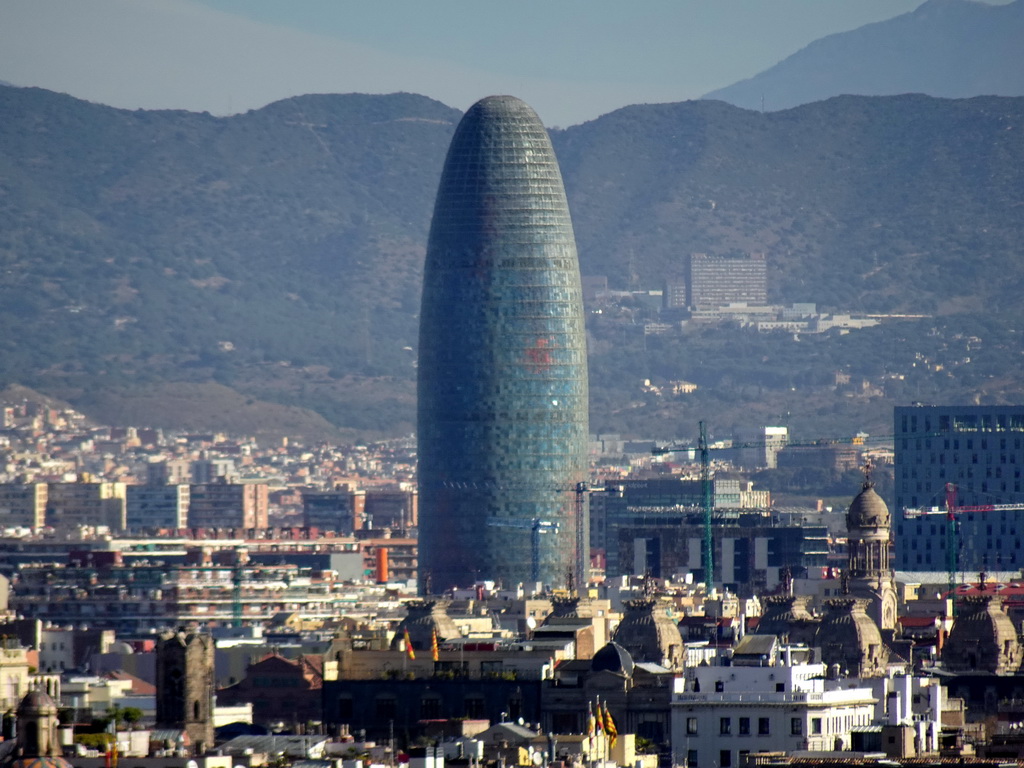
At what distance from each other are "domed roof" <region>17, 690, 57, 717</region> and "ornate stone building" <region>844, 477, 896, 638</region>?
304 ft

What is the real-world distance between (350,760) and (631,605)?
198 feet

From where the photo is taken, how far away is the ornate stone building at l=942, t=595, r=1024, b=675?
434 ft

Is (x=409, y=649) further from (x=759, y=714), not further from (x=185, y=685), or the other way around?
(x=759, y=714)

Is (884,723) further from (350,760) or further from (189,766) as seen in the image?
(189,766)

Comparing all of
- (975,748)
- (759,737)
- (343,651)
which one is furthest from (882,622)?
(975,748)

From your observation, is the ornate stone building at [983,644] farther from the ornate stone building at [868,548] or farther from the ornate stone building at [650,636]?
the ornate stone building at [868,548]

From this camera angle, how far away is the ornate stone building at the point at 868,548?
540 feet

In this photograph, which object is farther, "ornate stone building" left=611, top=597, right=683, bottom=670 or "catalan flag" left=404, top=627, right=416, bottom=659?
"ornate stone building" left=611, top=597, right=683, bottom=670

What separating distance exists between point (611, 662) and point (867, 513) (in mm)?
57656

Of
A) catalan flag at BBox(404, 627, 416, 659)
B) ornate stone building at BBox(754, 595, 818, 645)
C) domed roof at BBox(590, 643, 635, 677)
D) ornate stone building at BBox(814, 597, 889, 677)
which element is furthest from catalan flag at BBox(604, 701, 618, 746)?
ornate stone building at BBox(754, 595, 818, 645)

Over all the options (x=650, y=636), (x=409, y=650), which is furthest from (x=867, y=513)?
(x=409, y=650)

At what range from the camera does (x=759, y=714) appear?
91.8 m

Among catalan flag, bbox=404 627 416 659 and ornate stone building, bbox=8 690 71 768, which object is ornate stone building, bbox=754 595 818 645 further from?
ornate stone building, bbox=8 690 71 768

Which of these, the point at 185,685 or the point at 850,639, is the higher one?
the point at 850,639
